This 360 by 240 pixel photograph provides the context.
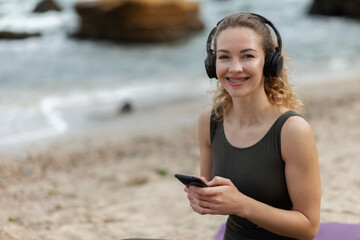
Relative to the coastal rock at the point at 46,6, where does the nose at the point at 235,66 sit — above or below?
below

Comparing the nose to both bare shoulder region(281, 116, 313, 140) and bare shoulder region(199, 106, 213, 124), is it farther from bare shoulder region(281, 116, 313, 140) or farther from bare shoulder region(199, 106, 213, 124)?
bare shoulder region(199, 106, 213, 124)

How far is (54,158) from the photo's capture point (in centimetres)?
670

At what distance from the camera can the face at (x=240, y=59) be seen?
2111 millimetres

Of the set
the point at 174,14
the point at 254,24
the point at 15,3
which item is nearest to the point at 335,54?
the point at 174,14

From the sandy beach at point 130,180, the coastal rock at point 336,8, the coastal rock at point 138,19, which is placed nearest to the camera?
the sandy beach at point 130,180

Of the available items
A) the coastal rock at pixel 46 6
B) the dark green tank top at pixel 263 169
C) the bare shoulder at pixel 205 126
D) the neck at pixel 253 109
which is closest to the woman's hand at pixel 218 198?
the dark green tank top at pixel 263 169

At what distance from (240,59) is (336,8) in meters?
30.0

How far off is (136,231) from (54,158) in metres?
3.11

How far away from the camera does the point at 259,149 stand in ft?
7.13

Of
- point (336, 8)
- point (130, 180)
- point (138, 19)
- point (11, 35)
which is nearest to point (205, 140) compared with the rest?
point (130, 180)

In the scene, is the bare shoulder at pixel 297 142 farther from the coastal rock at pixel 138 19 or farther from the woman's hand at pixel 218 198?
the coastal rock at pixel 138 19

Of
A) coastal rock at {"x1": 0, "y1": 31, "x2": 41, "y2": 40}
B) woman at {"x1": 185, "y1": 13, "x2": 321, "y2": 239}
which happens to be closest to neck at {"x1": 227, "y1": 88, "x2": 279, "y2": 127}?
woman at {"x1": 185, "y1": 13, "x2": 321, "y2": 239}

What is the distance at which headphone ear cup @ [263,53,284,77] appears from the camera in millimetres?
2094

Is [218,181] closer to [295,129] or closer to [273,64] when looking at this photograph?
[295,129]
